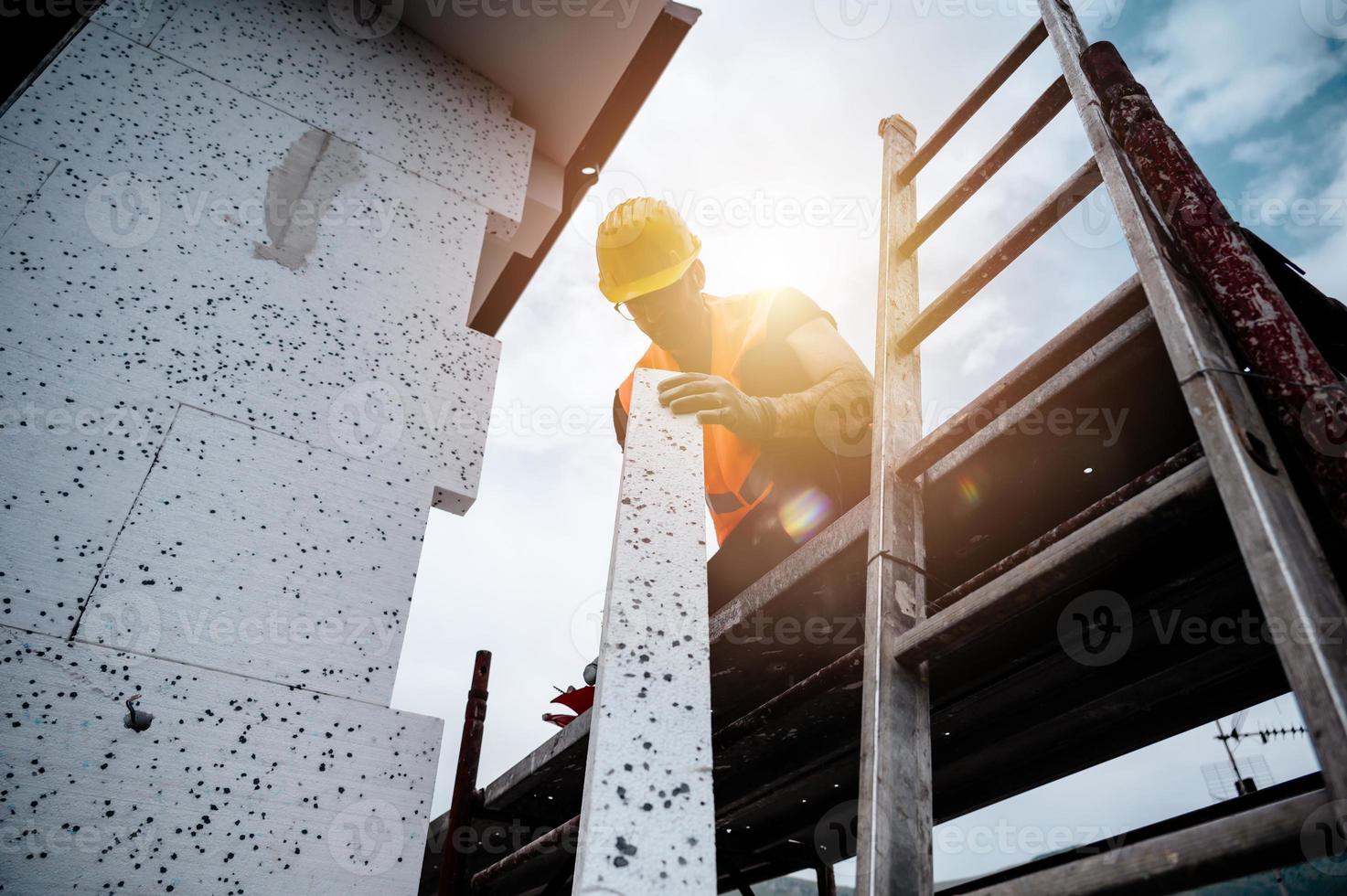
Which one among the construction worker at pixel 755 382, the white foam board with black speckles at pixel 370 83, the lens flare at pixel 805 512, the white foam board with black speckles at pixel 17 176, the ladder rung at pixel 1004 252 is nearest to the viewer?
the ladder rung at pixel 1004 252

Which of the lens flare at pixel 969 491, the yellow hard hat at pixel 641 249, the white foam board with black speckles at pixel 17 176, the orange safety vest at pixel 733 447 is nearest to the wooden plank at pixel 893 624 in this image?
the lens flare at pixel 969 491

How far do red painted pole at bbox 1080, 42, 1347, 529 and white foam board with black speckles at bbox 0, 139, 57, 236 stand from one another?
2.80m

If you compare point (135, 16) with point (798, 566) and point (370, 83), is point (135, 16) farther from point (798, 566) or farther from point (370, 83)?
point (798, 566)

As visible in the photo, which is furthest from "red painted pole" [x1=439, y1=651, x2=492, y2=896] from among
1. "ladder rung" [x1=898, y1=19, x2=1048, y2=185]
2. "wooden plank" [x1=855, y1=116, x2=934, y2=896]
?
"ladder rung" [x1=898, y1=19, x2=1048, y2=185]

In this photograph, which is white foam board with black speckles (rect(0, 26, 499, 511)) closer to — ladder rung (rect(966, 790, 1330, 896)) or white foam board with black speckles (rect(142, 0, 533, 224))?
white foam board with black speckles (rect(142, 0, 533, 224))

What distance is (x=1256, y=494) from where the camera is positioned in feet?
3.17

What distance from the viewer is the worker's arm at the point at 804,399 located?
177cm

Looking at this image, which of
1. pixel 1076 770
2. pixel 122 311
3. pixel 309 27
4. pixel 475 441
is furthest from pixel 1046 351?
pixel 309 27

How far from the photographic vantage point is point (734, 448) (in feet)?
8.67

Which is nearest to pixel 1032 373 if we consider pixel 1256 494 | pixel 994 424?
pixel 994 424

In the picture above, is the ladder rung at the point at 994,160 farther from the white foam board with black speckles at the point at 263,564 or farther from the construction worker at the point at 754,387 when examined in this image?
the white foam board with black speckles at the point at 263,564

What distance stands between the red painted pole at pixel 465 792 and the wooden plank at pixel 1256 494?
10.8 ft

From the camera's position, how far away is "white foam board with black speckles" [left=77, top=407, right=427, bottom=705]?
1.82 metres

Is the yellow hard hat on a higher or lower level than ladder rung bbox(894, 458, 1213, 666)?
higher
